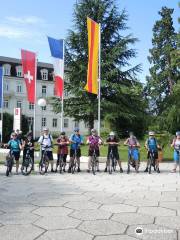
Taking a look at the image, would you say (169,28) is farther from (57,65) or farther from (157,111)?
(57,65)

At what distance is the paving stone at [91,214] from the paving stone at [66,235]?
1018mm

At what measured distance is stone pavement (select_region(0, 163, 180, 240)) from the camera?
683cm

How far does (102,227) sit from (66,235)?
0.79 m

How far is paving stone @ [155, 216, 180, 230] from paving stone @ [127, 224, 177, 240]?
198 millimetres

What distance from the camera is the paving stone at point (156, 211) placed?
8.37 meters

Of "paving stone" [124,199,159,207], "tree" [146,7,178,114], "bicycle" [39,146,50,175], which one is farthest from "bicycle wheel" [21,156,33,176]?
"tree" [146,7,178,114]

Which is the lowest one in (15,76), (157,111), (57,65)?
(157,111)

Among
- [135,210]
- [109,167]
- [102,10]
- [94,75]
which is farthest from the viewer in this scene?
[102,10]

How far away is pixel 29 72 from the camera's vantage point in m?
23.4

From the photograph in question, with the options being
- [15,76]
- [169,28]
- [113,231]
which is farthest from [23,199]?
[15,76]

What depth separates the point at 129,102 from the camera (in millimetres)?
43312

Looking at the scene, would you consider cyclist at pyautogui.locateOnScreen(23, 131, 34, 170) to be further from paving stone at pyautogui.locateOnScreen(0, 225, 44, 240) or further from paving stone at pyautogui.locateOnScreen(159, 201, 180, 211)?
paving stone at pyautogui.locateOnScreen(0, 225, 44, 240)

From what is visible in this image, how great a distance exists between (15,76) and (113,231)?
263 ft

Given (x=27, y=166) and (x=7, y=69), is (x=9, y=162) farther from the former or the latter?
(x=7, y=69)
